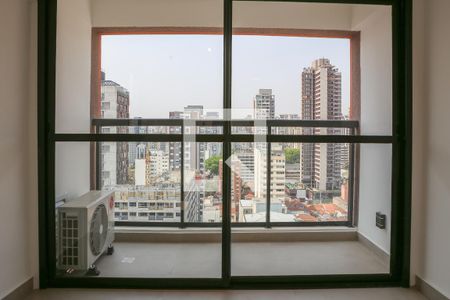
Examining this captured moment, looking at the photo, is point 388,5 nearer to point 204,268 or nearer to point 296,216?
point 296,216

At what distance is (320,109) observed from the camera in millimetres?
2746

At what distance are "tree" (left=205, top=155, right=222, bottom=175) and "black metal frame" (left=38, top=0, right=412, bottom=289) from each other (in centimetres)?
17

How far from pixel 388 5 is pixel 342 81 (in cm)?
74

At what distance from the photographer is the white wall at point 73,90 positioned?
242 centimetres

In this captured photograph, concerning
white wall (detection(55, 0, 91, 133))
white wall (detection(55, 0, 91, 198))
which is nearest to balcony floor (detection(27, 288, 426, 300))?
white wall (detection(55, 0, 91, 198))

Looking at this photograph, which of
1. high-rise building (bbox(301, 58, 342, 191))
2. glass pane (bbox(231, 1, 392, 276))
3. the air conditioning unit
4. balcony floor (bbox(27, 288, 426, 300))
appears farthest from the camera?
high-rise building (bbox(301, 58, 342, 191))

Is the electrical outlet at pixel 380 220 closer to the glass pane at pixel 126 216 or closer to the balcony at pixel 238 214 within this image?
the balcony at pixel 238 214

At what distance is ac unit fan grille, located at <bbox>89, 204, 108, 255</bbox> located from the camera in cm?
244

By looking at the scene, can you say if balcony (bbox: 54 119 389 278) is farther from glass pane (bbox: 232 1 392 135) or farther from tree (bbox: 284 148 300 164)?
glass pane (bbox: 232 1 392 135)

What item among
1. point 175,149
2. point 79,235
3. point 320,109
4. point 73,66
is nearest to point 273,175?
point 320,109
